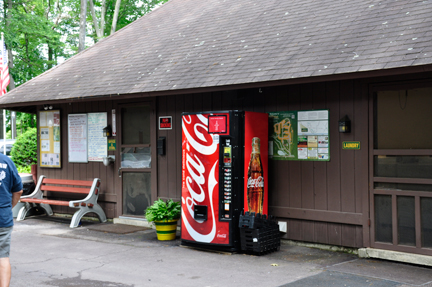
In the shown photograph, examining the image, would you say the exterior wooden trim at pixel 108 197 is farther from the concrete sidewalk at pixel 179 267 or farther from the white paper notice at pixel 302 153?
the white paper notice at pixel 302 153

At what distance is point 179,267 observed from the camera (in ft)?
21.9

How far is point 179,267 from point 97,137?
16.4 feet

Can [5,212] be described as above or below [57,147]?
below

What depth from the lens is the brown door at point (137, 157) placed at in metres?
9.95

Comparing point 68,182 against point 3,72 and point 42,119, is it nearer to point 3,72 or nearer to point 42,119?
point 42,119

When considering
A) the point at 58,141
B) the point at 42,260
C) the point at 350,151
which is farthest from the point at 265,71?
the point at 58,141

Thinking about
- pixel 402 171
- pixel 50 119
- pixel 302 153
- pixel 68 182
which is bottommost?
pixel 68 182

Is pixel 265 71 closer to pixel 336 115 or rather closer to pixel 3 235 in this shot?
pixel 336 115

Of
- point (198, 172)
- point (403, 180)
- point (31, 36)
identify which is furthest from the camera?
point (31, 36)

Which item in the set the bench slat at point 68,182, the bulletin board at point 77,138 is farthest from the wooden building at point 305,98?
the bench slat at point 68,182

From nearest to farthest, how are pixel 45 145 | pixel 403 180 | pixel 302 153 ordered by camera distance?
pixel 403 180 → pixel 302 153 → pixel 45 145

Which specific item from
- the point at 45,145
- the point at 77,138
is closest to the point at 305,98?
the point at 77,138

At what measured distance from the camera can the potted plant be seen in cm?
842

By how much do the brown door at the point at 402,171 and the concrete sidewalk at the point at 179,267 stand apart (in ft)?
1.41
